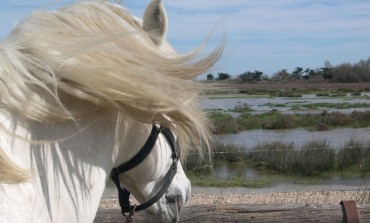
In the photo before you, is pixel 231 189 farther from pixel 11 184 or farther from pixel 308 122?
pixel 308 122

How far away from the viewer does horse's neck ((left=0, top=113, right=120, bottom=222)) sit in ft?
3.79

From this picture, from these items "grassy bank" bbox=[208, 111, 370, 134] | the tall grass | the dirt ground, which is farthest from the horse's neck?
"grassy bank" bbox=[208, 111, 370, 134]

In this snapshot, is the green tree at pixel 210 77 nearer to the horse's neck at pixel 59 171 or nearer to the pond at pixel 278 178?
the horse's neck at pixel 59 171

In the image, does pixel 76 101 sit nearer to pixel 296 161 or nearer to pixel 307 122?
pixel 296 161

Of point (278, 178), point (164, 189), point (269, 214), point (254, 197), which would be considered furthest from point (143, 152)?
point (278, 178)

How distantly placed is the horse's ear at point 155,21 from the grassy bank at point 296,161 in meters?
12.3

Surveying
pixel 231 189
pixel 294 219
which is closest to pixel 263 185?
pixel 231 189

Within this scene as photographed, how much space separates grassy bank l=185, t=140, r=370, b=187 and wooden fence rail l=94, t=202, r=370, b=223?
382 inches

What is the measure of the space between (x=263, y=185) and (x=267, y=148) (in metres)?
4.04

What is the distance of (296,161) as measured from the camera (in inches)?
594

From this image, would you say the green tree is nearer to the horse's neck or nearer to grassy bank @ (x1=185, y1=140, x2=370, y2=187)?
the horse's neck

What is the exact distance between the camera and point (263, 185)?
1296 cm

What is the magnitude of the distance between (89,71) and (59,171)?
25 centimetres

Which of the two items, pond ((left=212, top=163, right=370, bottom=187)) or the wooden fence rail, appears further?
pond ((left=212, top=163, right=370, bottom=187))
